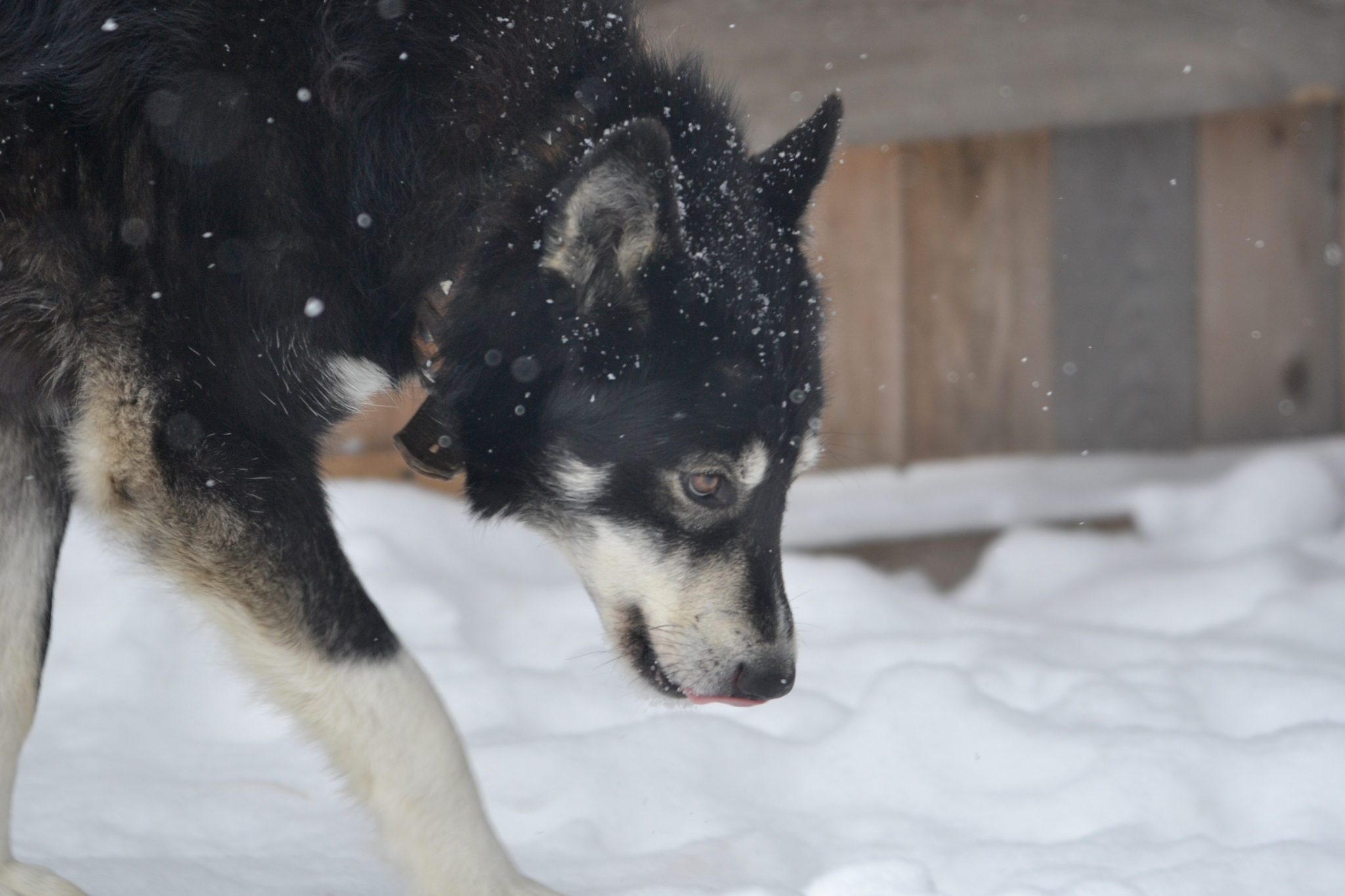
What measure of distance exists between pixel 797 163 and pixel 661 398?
0.60 m

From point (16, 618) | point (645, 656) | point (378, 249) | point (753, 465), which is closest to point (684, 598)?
point (645, 656)

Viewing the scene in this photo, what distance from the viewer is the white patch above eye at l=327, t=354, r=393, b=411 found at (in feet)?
7.01

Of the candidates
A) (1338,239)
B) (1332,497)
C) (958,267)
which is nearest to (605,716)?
(958,267)

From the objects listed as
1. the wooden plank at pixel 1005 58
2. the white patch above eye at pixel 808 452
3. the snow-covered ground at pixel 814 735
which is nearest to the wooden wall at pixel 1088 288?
the wooden plank at pixel 1005 58

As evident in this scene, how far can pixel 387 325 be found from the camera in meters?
2.17

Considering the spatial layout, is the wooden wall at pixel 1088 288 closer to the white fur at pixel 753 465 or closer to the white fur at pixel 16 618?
the white fur at pixel 753 465

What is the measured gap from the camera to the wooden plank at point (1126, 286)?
4543mm

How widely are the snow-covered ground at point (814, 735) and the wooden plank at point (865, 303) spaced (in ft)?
1.48

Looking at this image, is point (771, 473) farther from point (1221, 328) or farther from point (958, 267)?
point (1221, 328)

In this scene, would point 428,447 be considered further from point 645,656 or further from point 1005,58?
point 1005,58

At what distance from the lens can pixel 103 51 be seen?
1929mm

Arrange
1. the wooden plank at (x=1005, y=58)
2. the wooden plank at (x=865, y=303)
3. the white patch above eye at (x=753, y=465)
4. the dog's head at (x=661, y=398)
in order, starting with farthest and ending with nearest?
the wooden plank at (x=865, y=303) → the wooden plank at (x=1005, y=58) → the white patch above eye at (x=753, y=465) → the dog's head at (x=661, y=398)

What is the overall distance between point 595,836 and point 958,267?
274 cm

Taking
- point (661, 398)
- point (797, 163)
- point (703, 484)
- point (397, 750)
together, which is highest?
point (797, 163)
